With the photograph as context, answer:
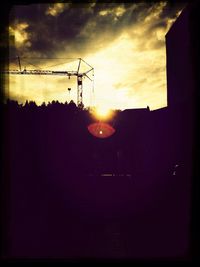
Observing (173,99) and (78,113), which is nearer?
(173,99)

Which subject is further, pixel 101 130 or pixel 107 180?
pixel 101 130

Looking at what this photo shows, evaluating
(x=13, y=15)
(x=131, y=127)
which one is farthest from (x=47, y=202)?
(x=131, y=127)

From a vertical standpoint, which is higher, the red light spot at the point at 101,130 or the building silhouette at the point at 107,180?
Result: the red light spot at the point at 101,130

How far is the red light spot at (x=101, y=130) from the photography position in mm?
19812

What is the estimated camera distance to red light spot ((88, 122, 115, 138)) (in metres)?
19.8

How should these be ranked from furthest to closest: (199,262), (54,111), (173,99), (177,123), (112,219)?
(54,111)
(173,99)
(177,123)
(112,219)
(199,262)

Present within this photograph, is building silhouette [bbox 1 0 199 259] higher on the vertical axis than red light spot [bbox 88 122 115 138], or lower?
lower

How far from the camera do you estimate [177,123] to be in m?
14.8

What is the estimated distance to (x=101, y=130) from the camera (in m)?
20.5

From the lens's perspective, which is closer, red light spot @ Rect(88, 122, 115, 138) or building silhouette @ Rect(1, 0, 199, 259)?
building silhouette @ Rect(1, 0, 199, 259)

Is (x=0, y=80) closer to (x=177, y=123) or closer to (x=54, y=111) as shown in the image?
(x=177, y=123)

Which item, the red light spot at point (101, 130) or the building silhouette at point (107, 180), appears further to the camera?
the red light spot at point (101, 130)

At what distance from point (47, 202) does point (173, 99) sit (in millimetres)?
9839

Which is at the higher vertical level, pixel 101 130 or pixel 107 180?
pixel 101 130
